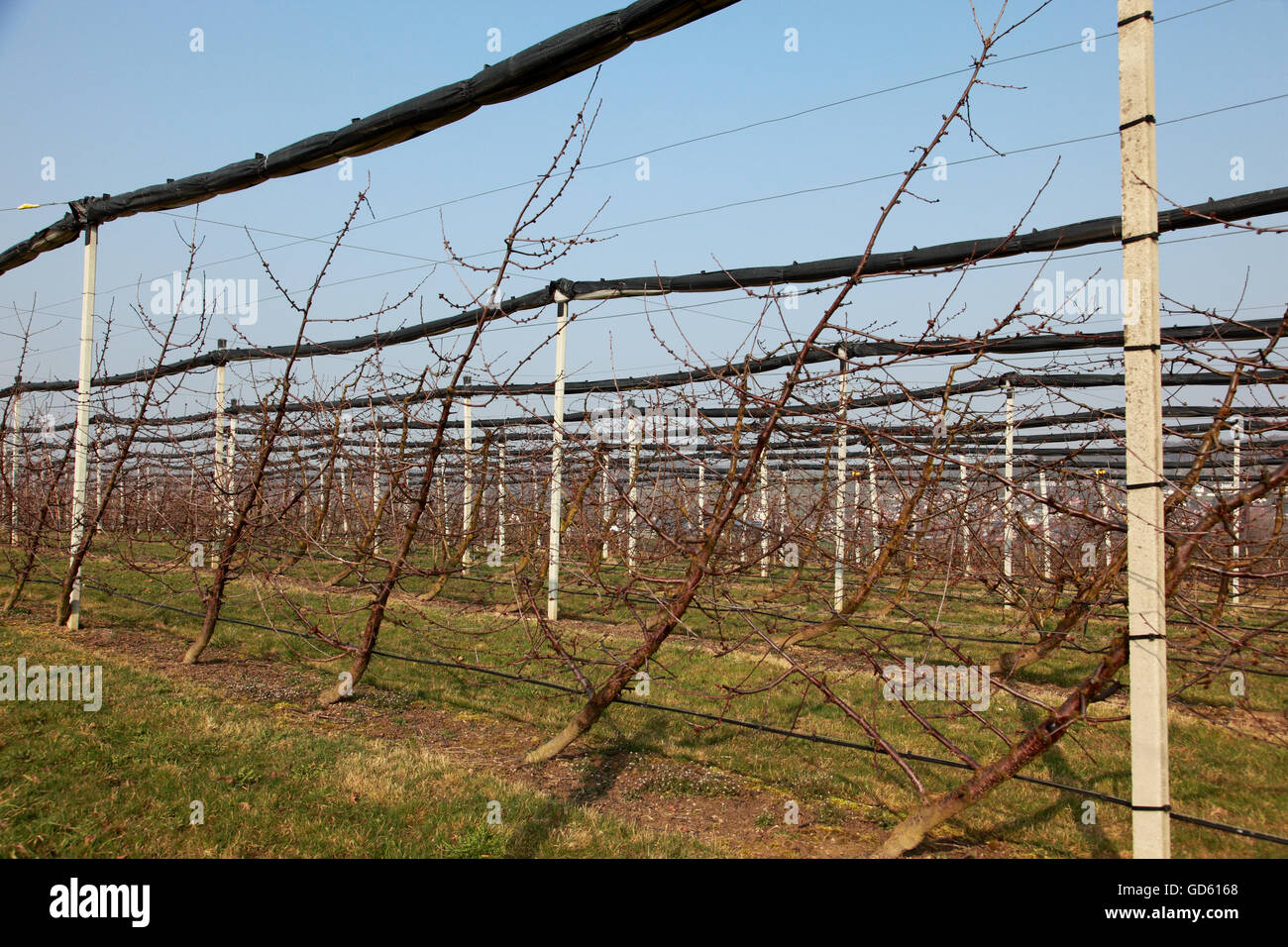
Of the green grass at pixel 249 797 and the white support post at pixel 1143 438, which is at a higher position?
the white support post at pixel 1143 438

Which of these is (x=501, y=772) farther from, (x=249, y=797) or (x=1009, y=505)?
(x=1009, y=505)

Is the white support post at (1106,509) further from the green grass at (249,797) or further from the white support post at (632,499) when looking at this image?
the green grass at (249,797)

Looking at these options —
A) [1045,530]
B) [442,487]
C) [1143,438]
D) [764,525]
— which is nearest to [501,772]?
[764,525]

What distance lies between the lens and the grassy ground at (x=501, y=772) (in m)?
3.41

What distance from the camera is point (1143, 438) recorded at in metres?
1.96

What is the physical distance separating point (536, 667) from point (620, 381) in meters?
6.84

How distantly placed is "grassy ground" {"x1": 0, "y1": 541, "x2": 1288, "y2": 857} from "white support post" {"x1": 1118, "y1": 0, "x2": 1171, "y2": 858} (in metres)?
0.72

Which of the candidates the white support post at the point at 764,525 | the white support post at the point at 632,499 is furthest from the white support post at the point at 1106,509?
the white support post at the point at 632,499

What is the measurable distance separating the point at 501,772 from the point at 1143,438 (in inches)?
140

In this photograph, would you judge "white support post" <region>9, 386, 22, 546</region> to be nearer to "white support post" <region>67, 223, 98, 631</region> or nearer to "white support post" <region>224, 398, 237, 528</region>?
"white support post" <region>67, 223, 98, 631</region>

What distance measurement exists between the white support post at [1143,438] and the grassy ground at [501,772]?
0.72 metres
